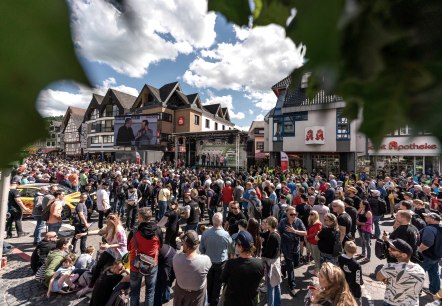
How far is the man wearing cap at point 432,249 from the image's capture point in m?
4.62

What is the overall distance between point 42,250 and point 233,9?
6.52 m

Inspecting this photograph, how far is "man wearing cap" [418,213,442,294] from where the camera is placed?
4625mm

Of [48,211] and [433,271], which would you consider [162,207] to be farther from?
[433,271]

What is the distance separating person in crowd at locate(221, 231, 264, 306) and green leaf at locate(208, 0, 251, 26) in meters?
3.22

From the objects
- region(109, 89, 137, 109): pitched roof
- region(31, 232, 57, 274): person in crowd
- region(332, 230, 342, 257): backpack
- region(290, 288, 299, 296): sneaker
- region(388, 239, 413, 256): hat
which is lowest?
region(290, 288, 299, 296): sneaker

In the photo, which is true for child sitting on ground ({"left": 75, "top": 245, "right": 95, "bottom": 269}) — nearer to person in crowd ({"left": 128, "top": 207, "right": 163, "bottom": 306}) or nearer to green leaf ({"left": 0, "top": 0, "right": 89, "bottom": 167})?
person in crowd ({"left": 128, "top": 207, "right": 163, "bottom": 306})

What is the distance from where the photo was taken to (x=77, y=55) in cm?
37

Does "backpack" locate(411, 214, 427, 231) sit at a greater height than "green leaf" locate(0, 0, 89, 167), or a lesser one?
lesser

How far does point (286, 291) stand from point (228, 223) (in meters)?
1.83

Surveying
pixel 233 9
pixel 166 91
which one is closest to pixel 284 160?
pixel 233 9

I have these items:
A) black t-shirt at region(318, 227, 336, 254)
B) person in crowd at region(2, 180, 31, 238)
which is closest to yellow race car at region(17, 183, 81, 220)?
person in crowd at region(2, 180, 31, 238)

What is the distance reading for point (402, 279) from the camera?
335cm

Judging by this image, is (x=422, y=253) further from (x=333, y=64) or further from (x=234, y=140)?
(x=234, y=140)

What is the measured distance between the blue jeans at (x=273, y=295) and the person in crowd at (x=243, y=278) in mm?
834
